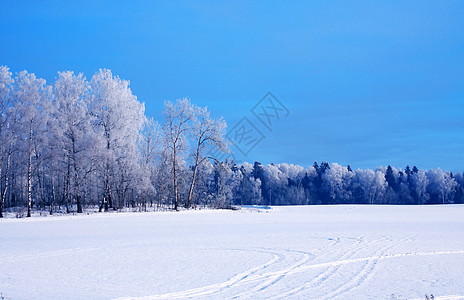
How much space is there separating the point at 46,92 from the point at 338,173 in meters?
92.7

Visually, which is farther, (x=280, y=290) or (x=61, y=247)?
(x=61, y=247)

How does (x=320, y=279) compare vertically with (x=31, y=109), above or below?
below

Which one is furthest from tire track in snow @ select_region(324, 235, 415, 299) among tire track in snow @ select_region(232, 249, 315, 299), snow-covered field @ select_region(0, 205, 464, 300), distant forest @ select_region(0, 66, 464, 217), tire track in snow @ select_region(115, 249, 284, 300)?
distant forest @ select_region(0, 66, 464, 217)

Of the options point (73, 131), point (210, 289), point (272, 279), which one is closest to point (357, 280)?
point (272, 279)

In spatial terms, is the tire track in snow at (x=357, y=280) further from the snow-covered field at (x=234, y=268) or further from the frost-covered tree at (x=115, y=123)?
the frost-covered tree at (x=115, y=123)

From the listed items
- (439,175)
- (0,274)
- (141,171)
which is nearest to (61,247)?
(0,274)

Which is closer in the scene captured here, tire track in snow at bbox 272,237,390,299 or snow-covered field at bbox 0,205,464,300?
tire track in snow at bbox 272,237,390,299

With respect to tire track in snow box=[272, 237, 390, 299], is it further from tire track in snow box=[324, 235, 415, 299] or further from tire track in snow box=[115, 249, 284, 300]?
tire track in snow box=[115, 249, 284, 300]

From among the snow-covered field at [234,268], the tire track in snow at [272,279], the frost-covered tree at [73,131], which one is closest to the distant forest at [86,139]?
the frost-covered tree at [73,131]

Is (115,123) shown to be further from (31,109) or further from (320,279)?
(320,279)

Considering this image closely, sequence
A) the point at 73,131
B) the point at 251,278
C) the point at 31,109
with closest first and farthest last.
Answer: the point at 251,278 < the point at 31,109 < the point at 73,131

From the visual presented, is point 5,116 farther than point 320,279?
Yes

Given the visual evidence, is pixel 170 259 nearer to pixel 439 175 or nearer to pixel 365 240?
pixel 365 240

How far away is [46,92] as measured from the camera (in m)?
30.8
